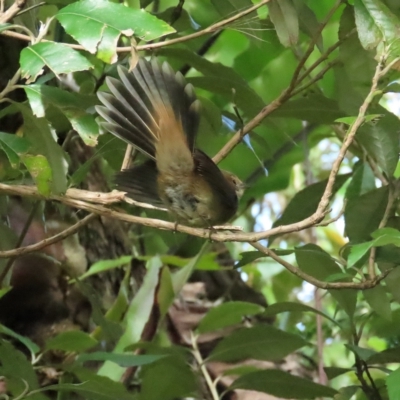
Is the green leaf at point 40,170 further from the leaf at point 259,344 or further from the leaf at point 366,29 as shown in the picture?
the leaf at point 259,344

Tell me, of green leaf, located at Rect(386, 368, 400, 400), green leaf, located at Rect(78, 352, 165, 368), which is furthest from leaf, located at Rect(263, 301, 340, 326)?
green leaf, located at Rect(386, 368, 400, 400)

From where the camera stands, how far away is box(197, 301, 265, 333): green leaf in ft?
4.14

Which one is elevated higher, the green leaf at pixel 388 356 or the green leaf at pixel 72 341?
the green leaf at pixel 72 341

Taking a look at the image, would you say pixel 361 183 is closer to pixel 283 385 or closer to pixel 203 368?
pixel 283 385

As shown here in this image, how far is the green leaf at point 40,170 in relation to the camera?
75 cm

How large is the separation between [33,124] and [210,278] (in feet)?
3.99

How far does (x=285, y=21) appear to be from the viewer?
85 centimetres

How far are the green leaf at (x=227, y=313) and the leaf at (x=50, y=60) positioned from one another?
718 millimetres

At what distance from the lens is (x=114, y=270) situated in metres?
1.61

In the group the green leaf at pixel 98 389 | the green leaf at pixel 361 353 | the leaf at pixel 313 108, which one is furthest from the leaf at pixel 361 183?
the green leaf at pixel 98 389

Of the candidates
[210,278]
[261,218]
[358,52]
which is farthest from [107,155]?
[261,218]

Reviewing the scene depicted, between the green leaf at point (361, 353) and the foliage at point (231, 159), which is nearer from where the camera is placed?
the foliage at point (231, 159)

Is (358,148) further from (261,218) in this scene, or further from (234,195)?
(261,218)

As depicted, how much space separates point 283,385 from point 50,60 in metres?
0.72
